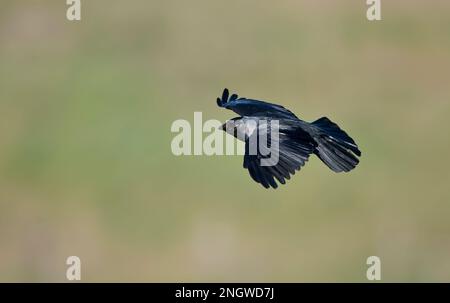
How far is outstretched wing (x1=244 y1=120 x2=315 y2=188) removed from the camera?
31.0 feet

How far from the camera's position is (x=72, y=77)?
2073 cm

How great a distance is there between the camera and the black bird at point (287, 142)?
954 cm

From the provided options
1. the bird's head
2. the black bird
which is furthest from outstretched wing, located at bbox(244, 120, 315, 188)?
the bird's head

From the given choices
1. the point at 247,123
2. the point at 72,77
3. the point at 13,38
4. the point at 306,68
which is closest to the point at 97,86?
the point at 72,77

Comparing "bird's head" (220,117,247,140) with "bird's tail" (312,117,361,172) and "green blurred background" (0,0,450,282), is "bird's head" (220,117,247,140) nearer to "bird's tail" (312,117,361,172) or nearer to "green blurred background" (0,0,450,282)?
"bird's tail" (312,117,361,172)

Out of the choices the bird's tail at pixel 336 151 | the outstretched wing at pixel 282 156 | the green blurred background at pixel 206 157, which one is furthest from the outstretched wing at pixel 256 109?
the green blurred background at pixel 206 157

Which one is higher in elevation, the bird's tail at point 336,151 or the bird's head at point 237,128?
the bird's head at point 237,128

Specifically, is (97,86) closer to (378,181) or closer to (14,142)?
(14,142)

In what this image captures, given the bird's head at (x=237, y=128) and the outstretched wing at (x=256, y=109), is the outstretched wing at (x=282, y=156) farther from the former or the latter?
the outstretched wing at (x=256, y=109)

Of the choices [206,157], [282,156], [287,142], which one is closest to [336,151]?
[287,142]

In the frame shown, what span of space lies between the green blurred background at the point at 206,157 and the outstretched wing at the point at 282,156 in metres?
4.54

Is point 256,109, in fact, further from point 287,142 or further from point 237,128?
point 287,142

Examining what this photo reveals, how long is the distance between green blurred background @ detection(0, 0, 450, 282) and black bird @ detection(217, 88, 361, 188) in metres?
3.88

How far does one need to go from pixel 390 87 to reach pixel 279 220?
445 centimetres
